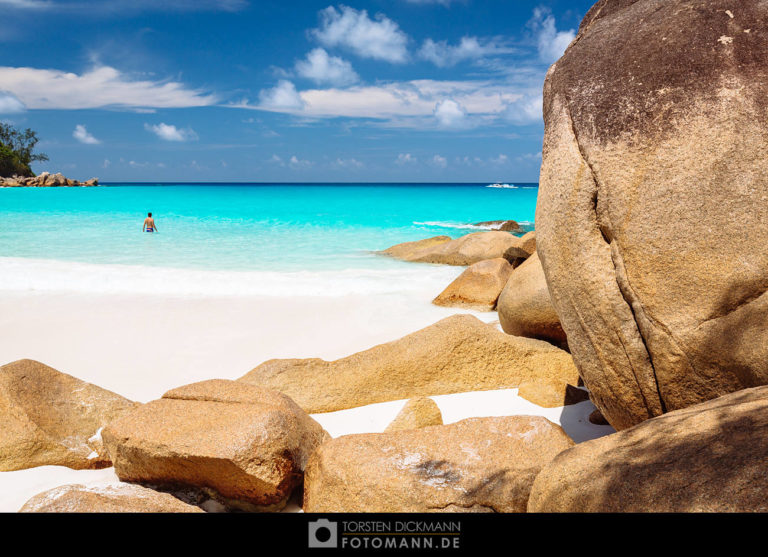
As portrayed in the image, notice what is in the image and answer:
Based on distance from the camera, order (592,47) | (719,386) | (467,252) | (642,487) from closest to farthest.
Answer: (642,487), (719,386), (592,47), (467,252)

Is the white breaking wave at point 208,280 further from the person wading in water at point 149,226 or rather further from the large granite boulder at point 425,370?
the person wading in water at point 149,226

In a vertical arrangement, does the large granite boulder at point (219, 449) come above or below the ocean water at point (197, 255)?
below

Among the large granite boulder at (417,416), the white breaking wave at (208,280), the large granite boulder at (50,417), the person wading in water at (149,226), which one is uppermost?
the person wading in water at (149,226)

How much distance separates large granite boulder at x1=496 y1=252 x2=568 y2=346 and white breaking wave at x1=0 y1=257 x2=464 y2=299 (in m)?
4.25

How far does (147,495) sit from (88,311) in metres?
6.85

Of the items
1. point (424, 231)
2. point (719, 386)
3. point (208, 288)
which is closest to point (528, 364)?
point (719, 386)

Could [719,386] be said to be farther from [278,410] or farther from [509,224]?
[509,224]

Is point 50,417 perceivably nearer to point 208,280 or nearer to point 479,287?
point 479,287

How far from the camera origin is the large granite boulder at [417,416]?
4.21 meters

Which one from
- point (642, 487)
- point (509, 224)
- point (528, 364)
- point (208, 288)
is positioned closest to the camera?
point (642, 487)
